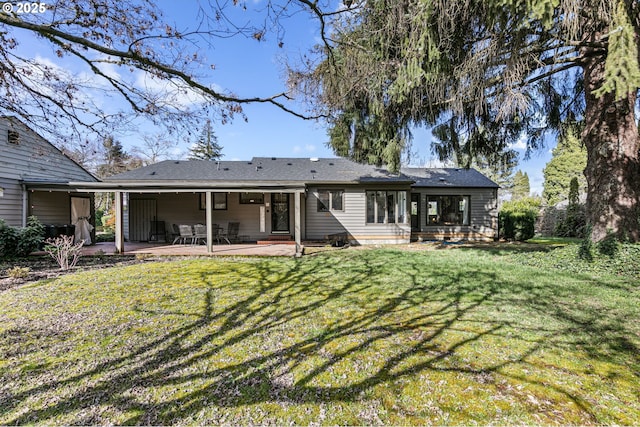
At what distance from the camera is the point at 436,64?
5.45m

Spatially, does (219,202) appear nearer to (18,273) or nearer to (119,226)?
(119,226)

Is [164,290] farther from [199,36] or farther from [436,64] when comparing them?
[436,64]

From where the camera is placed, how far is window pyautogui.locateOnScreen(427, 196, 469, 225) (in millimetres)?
14039

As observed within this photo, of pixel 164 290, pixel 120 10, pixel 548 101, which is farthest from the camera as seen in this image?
pixel 548 101

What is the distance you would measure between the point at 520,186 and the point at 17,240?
4662 centimetres

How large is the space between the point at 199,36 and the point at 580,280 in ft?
27.7

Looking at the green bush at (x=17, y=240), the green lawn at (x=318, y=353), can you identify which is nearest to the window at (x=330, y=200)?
the green lawn at (x=318, y=353)

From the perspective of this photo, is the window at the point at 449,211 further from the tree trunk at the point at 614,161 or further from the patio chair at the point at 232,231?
the patio chair at the point at 232,231

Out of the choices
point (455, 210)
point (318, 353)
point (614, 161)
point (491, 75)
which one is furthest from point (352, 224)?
point (318, 353)

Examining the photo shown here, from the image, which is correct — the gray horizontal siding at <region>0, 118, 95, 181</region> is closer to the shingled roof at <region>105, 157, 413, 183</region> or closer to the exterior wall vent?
the exterior wall vent

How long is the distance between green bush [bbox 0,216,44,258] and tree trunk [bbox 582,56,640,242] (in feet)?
51.3

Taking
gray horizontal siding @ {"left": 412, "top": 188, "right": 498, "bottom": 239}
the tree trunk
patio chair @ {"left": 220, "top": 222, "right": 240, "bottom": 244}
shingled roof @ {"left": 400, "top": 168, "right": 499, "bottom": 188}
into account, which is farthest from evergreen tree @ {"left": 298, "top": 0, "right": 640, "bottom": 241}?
patio chair @ {"left": 220, "top": 222, "right": 240, "bottom": 244}

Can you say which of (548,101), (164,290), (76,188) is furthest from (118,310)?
(548,101)

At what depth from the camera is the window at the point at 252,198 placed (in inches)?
485
